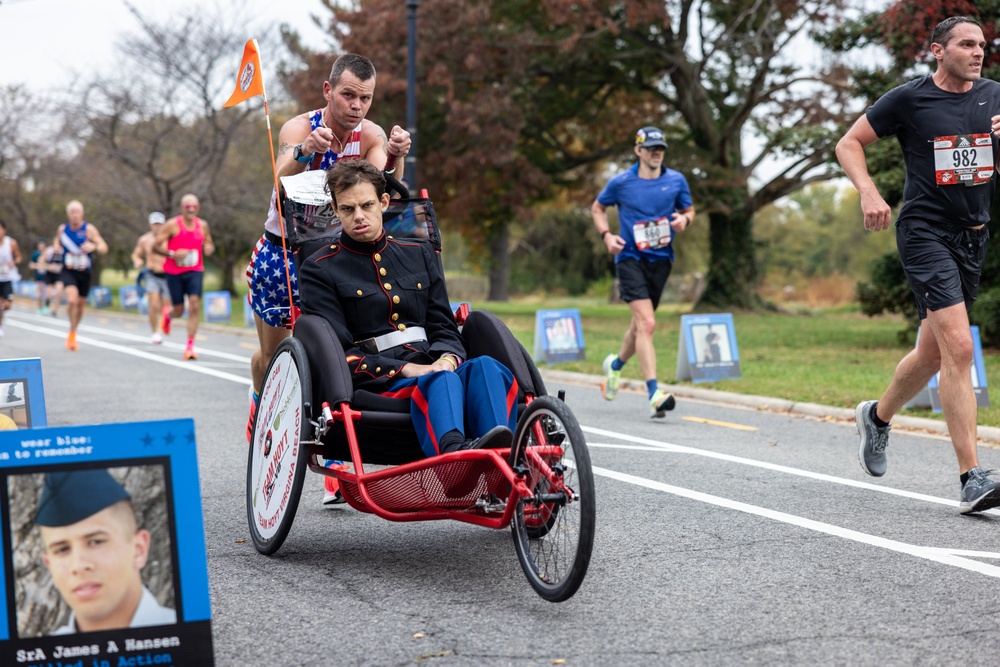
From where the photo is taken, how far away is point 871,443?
5910 millimetres

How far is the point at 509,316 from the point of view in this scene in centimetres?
2925

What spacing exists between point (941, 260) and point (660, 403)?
3.75m

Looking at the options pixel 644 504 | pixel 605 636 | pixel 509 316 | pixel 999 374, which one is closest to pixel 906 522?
pixel 644 504

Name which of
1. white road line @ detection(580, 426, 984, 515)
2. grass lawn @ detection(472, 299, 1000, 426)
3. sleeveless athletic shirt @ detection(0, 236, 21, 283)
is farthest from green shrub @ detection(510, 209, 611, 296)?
white road line @ detection(580, 426, 984, 515)

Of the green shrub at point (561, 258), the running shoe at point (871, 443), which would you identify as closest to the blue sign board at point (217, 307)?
the running shoe at point (871, 443)

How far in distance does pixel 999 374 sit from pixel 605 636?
9.93m

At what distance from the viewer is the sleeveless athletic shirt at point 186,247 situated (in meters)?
15.5

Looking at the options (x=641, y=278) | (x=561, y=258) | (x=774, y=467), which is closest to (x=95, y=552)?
(x=774, y=467)

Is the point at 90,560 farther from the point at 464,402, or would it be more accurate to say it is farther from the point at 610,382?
the point at 610,382

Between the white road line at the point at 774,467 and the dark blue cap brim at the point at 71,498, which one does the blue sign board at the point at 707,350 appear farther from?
the dark blue cap brim at the point at 71,498

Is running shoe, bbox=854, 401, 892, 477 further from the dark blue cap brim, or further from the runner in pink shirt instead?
the runner in pink shirt

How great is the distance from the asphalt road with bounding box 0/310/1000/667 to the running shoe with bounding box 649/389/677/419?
4.52 feet

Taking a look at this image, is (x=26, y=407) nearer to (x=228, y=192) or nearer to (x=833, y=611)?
(x=833, y=611)

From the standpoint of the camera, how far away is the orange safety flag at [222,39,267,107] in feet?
18.8
